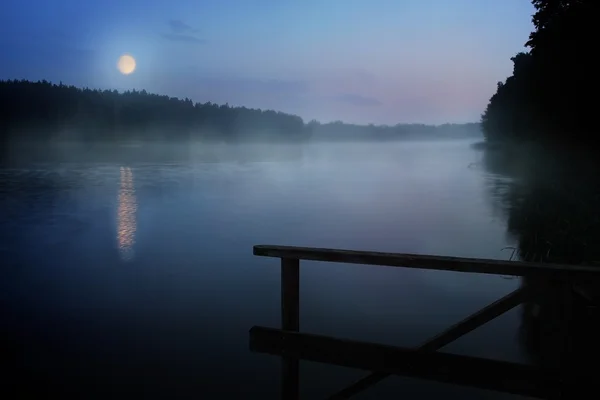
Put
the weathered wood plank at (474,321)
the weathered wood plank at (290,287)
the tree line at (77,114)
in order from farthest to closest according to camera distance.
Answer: the tree line at (77,114) < the weathered wood plank at (290,287) < the weathered wood plank at (474,321)

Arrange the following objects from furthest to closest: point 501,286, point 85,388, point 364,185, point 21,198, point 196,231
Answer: point 364,185 → point 21,198 → point 196,231 → point 501,286 → point 85,388

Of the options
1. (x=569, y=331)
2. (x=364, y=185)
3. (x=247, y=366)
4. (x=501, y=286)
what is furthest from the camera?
(x=364, y=185)

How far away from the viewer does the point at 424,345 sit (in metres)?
4.51

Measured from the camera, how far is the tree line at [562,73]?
29984 millimetres

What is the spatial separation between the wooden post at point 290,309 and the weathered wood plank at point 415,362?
4.4 inches

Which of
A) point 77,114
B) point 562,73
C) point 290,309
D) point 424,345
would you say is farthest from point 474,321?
point 77,114

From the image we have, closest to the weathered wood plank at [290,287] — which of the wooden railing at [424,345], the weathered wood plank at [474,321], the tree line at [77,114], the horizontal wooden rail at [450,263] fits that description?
the wooden railing at [424,345]

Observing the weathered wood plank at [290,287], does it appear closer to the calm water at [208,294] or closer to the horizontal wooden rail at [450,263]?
the horizontal wooden rail at [450,263]

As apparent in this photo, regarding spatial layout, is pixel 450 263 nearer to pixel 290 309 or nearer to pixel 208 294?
pixel 290 309

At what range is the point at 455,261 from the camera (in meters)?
4.17

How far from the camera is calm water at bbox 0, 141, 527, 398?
8.18m

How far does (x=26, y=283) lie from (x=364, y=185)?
4060 centimetres

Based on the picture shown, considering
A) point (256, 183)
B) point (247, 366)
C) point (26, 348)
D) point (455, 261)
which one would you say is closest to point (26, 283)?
point (26, 348)

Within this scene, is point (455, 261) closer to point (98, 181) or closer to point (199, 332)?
point (199, 332)
